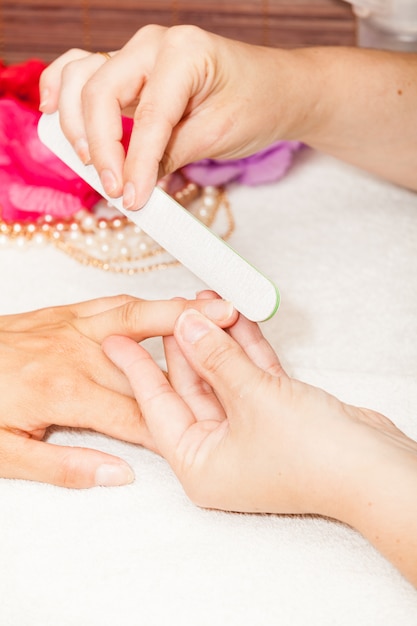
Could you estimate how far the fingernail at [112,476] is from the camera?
2.63 feet

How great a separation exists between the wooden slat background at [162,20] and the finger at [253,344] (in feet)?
2.89

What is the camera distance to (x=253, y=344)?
0.83 metres

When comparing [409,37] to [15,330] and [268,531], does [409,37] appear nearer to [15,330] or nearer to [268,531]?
[15,330]

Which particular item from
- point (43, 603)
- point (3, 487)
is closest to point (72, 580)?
point (43, 603)

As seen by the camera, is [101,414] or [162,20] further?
[162,20]

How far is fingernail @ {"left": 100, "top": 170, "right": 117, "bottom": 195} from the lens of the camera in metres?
0.85

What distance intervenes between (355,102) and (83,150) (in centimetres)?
38

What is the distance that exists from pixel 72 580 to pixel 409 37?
3.38 feet

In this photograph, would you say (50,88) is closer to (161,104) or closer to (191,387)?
(161,104)

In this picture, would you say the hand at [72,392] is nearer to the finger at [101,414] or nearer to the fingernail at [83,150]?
the finger at [101,414]

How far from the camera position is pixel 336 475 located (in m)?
0.69

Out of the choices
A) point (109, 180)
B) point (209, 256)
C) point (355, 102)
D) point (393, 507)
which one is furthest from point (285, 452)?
point (355, 102)

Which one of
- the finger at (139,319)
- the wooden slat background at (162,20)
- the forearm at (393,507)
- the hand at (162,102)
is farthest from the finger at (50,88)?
the wooden slat background at (162,20)

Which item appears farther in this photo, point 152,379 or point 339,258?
point 339,258
